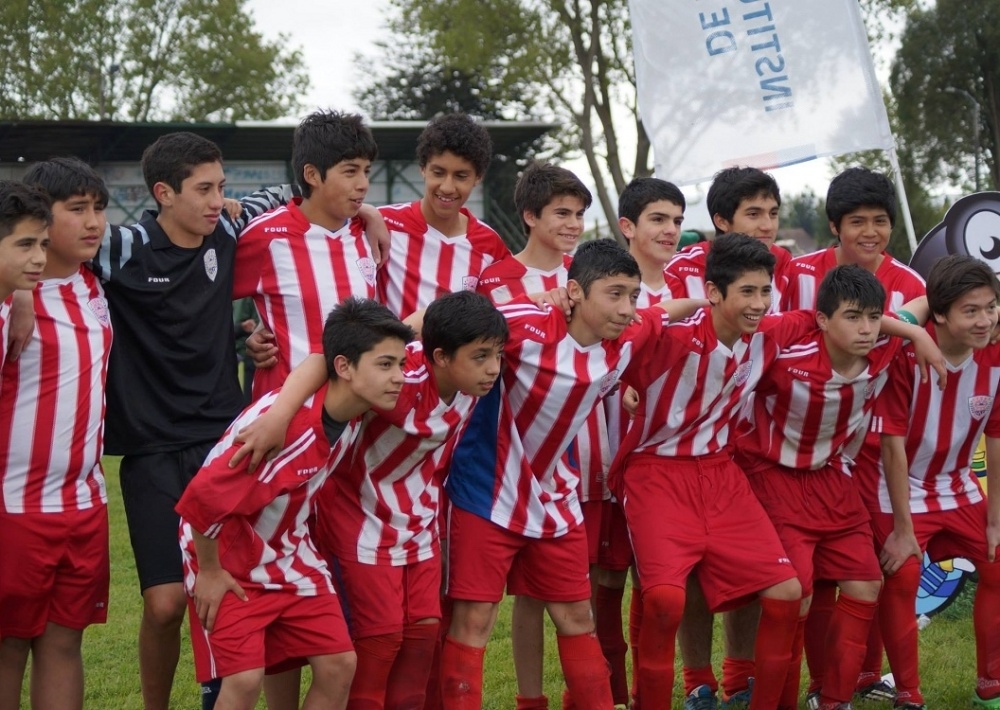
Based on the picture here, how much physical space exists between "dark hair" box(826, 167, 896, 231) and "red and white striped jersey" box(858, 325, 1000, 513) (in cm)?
60

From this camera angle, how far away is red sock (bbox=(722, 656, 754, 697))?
17.4 feet

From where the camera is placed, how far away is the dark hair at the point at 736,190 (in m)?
5.36

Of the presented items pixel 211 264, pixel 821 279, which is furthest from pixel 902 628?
pixel 211 264

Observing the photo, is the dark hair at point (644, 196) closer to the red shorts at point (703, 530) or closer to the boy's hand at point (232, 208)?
the red shorts at point (703, 530)

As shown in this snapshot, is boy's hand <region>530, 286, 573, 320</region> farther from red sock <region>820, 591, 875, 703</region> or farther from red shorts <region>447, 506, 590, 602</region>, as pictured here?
red sock <region>820, 591, 875, 703</region>

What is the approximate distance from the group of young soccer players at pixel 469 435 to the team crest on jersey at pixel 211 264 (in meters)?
0.03

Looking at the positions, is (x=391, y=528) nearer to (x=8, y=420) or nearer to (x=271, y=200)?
(x=8, y=420)

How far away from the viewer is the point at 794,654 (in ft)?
16.0

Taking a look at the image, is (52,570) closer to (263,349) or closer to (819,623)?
(263,349)

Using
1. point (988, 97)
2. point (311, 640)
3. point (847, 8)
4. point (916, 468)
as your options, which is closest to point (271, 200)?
point (311, 640)

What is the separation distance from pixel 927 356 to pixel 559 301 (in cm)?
158

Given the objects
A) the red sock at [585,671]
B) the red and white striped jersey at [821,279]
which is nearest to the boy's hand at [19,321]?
the red sock at [585,671]

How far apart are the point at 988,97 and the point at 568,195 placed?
3057 cm

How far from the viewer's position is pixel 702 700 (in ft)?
16.8
